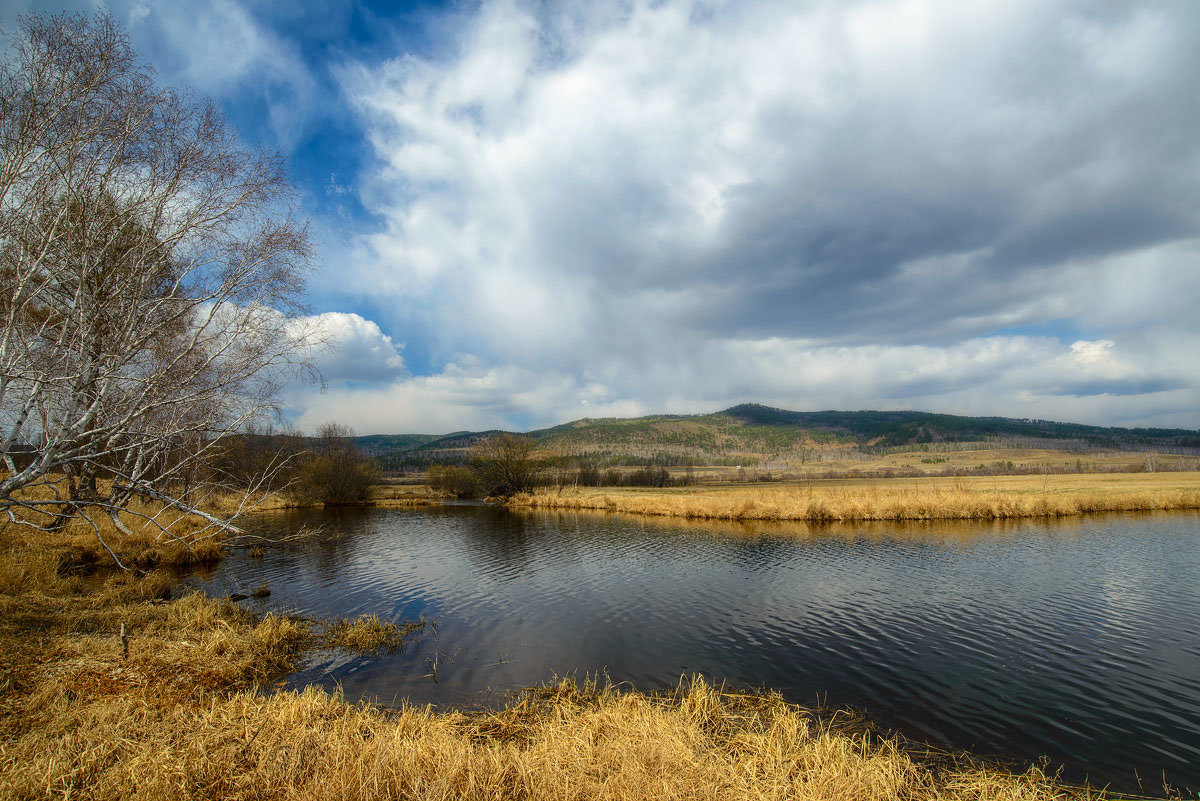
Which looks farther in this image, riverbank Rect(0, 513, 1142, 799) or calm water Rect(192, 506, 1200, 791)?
calm water Rect(192, 506, 1200, 791)

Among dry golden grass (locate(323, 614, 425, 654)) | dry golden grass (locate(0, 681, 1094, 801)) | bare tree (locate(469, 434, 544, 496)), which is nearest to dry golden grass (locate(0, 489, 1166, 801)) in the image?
dry golden grass (locate(0, 681, 1094, 801))

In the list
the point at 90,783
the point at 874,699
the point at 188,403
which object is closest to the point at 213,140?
the point at 188,403

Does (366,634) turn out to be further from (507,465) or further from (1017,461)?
(1017,461)

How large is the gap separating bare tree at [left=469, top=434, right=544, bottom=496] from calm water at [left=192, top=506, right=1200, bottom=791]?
120 feet

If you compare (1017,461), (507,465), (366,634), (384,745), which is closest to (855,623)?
(384,745)

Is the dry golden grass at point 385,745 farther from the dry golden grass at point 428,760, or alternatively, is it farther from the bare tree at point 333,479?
the bare tree at point 333,479

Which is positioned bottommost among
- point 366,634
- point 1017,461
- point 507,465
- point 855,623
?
point 1017,461

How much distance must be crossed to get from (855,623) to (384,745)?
47.5ft

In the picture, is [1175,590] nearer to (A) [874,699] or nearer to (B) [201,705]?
(A) [874,699]

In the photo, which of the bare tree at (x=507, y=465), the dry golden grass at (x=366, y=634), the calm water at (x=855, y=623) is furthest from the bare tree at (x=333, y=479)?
the dry golden grass at (x=366, y=634)

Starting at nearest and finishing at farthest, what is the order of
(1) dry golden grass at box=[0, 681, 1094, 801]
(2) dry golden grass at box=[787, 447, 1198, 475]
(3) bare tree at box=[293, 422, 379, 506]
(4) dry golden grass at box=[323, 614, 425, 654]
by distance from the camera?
1. (1) dry golden grass at box=[0, 681, 1094, 801]
2. (4) dry golden grass at box=[323, 614, 425, 654]
3. (3) bare tree at box=[293, 422, 379, 506]
4. (2) dry golden grass at box=[787, 447, 1198, 475]

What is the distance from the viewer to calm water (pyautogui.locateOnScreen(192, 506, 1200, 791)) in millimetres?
10438

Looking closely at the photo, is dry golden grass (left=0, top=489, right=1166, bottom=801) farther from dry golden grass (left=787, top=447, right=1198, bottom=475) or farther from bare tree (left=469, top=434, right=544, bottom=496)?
dry golden grass (left=787, top=447, right=1198, bottom=475)

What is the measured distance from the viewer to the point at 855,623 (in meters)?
16.2
